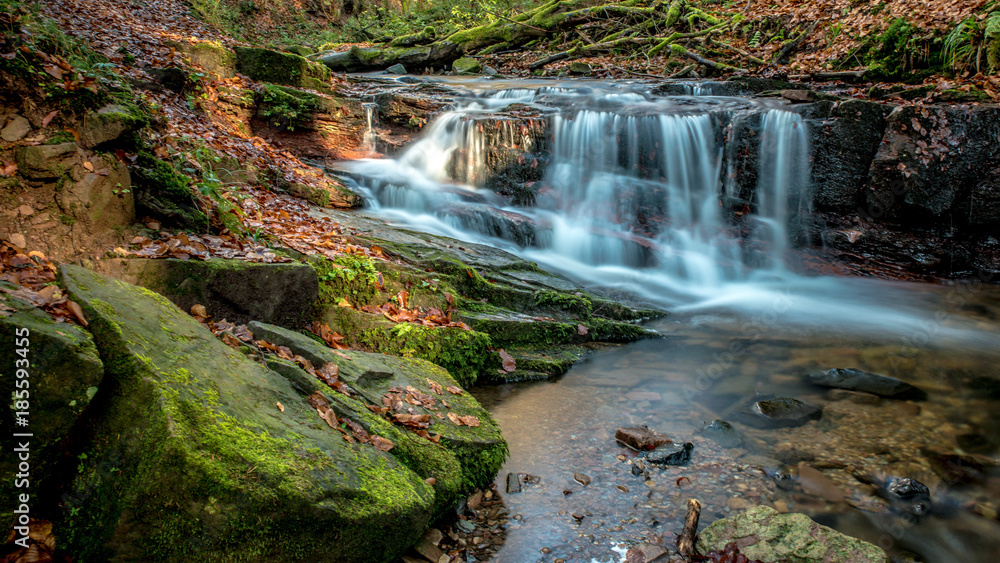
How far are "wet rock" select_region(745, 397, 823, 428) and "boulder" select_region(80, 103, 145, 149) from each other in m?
6.12

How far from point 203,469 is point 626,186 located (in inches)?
398

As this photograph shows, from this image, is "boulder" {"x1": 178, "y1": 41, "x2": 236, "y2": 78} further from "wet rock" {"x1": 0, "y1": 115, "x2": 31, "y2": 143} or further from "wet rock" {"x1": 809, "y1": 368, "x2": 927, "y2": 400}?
"wet rock" {"x1": 809, "y1": 368, "x2": 927, "y2": 400}

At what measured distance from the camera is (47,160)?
12.6 ft

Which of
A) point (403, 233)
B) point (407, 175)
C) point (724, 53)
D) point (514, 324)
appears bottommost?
point (514, 324)

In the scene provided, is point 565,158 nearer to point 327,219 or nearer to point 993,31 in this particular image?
point 327,219

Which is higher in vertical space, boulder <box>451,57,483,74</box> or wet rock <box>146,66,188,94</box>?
boulder <box>451,57,483,74</box>

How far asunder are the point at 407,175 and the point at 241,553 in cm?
956

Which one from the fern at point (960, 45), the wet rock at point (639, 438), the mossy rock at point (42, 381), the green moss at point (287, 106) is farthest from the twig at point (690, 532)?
the fern at point (960, 45)

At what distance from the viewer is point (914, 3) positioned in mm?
12203

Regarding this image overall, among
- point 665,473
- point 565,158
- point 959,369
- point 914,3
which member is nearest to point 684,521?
point 665,473

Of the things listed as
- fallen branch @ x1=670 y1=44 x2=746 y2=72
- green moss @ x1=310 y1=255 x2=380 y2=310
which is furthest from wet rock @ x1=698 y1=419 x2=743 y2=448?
fallen branch @ x1=670 y1=44 x2=746 y2=72

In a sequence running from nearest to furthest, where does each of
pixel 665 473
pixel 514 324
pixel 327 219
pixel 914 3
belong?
pixel 665 473
pixel 514 324
pixel 327 219
pixel 914 3

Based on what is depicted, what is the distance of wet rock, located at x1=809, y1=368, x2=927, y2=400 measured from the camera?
5410 millimetres

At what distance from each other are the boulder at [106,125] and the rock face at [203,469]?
2.20 meters
